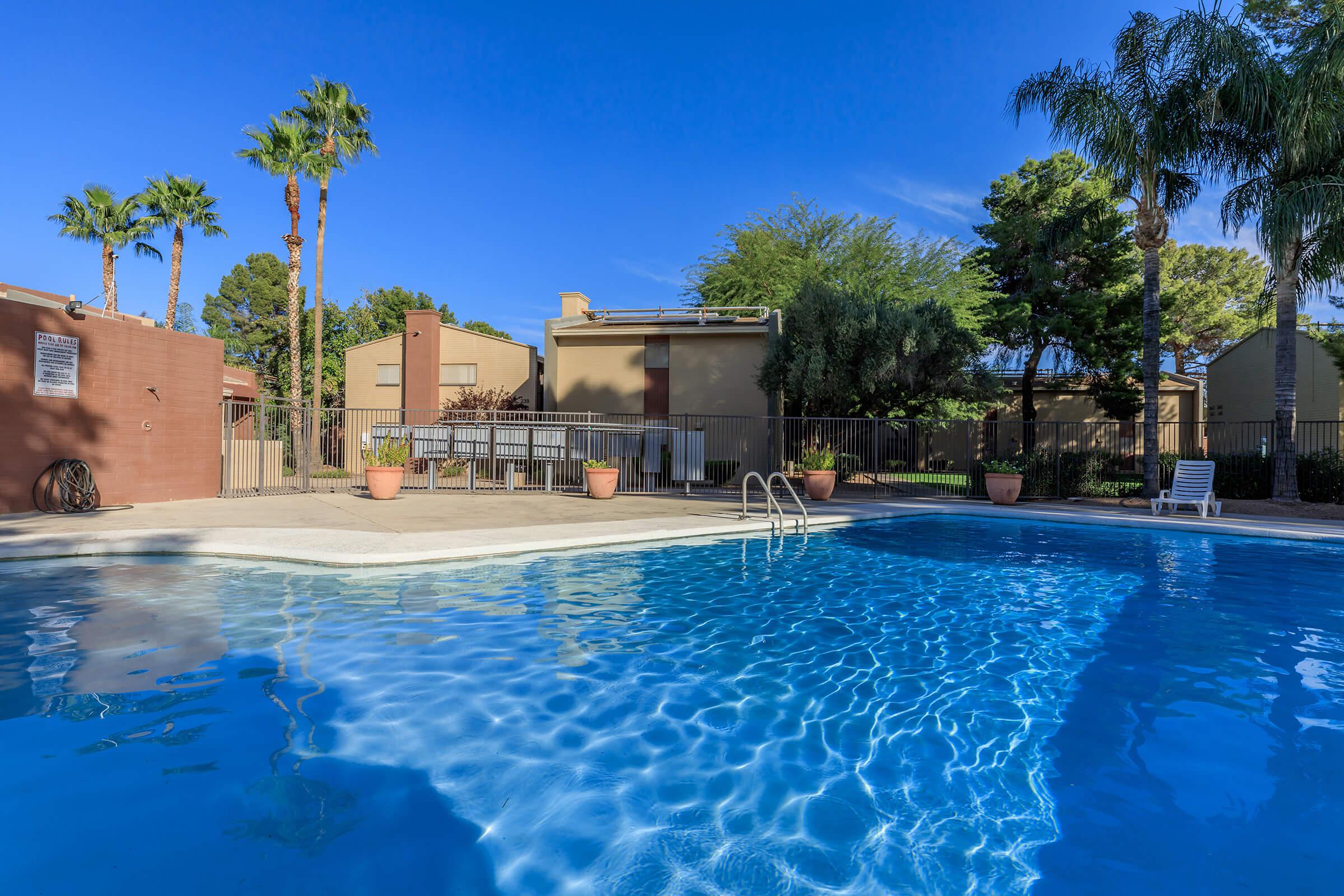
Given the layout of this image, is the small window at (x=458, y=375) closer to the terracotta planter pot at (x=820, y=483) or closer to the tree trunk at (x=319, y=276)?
the tree trunk at (x=319, y=276)

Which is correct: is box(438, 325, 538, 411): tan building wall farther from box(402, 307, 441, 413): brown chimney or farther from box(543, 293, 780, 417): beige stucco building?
box(543, 293, 780, 417): beige stucco building

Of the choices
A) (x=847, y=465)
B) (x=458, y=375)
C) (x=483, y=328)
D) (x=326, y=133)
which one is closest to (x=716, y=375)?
(x=847, y=465)

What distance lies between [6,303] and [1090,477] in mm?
21165

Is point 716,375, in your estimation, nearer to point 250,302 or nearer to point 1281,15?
point 1281,15

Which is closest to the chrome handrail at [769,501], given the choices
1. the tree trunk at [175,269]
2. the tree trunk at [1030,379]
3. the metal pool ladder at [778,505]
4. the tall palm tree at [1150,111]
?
the metal pool ladder at [778,505]

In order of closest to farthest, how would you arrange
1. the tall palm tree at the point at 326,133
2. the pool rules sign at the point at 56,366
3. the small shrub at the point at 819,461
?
the pool rules sign at the point at 56,366
the small shrub at the point at 819,461
the tall palm tree at the point at 326,133

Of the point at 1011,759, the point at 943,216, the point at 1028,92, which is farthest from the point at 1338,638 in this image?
the point at 943,216

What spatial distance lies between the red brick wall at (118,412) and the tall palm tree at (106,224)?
18.3 meters

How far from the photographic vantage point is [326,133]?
21734mm

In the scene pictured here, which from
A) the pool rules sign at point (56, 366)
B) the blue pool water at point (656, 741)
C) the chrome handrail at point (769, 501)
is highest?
the pool rules sign at point (56, 366)

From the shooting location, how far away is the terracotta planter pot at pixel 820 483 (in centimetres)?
1415

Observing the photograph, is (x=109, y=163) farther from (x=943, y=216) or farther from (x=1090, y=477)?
(x=1090, y=477)

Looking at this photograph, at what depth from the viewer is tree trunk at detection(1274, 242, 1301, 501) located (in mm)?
12641

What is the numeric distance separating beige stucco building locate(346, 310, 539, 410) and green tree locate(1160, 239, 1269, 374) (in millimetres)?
30803
